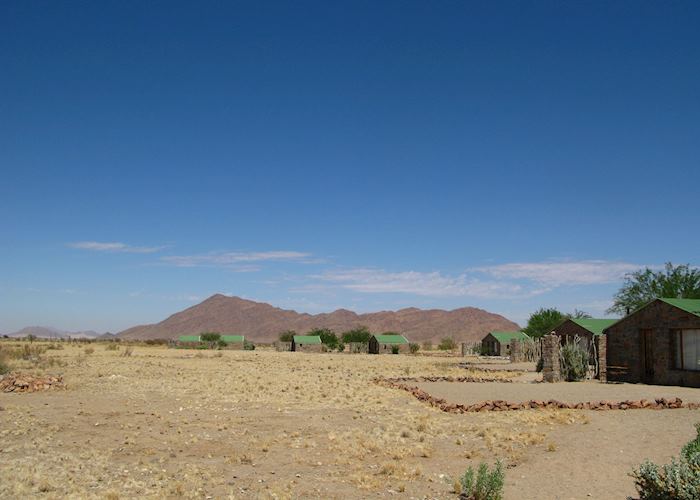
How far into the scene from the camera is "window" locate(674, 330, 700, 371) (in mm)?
27531

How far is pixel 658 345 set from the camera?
29453 millimetres

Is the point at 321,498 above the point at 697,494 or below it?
below

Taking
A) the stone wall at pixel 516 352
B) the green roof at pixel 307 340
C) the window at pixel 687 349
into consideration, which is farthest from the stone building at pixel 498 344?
the window at pixel 687 349

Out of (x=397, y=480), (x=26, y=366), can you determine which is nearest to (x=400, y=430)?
(x=397, y=480)

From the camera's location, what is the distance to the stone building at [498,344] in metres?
77.9

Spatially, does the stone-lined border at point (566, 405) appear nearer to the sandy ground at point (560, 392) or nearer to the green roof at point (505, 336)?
the sandy ground at point (560, 392)

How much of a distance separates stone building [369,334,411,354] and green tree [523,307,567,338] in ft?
60.5

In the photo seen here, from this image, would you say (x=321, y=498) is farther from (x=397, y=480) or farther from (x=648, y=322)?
(x=648, y=322)

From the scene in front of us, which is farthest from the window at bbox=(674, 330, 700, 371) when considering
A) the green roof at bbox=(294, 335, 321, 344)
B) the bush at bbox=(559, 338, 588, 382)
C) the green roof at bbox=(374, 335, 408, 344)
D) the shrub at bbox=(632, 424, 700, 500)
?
the green roof at bbox=(294, 335, 321, 344)

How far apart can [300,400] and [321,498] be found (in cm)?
1413

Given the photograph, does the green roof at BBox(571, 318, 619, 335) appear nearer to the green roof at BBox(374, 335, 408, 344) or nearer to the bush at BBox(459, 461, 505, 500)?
the bush at BBox(459, 461, 505, 500)

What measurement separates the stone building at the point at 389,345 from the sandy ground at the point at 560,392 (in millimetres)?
60458

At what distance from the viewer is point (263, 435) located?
16.8 metres

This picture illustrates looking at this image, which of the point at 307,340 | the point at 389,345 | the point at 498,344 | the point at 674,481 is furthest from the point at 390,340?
the point at 674,481
